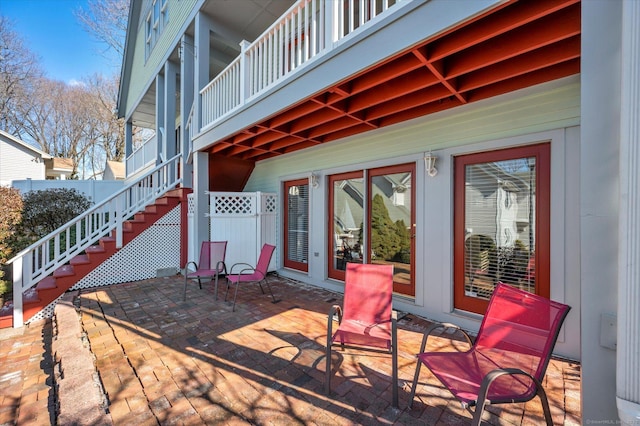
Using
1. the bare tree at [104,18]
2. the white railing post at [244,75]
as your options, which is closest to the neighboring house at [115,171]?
the bare tree at [104,18]

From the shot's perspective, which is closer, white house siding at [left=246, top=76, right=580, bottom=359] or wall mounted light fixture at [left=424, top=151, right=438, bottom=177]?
white house siding at [left=246, top=76, right=580, bottom=359]

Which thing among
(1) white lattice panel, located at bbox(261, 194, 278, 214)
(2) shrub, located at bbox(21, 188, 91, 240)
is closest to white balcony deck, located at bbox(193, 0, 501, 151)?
(1) white lattice panel, located at bbox(261, 194, 278, 214)

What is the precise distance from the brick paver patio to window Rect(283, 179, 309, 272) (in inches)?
80.6

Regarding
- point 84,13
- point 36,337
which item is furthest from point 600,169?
point 84,13

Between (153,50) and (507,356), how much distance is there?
11.9 m

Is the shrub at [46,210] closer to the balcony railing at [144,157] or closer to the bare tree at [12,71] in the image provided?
the balcony railing at [144,157]

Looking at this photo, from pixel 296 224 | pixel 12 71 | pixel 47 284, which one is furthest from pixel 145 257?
pixel 12 71

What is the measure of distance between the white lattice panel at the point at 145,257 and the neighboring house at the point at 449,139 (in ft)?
3.07

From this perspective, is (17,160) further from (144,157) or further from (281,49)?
(281,49)

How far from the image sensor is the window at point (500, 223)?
3129 millimetres

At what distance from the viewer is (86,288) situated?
5.43 metres

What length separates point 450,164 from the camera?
375 centimetres

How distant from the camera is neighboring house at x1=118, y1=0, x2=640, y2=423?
1.39 metres

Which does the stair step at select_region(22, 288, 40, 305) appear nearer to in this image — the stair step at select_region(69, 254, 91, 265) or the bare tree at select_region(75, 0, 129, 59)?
the stair step at select_region(69, 254, 91, 265)
